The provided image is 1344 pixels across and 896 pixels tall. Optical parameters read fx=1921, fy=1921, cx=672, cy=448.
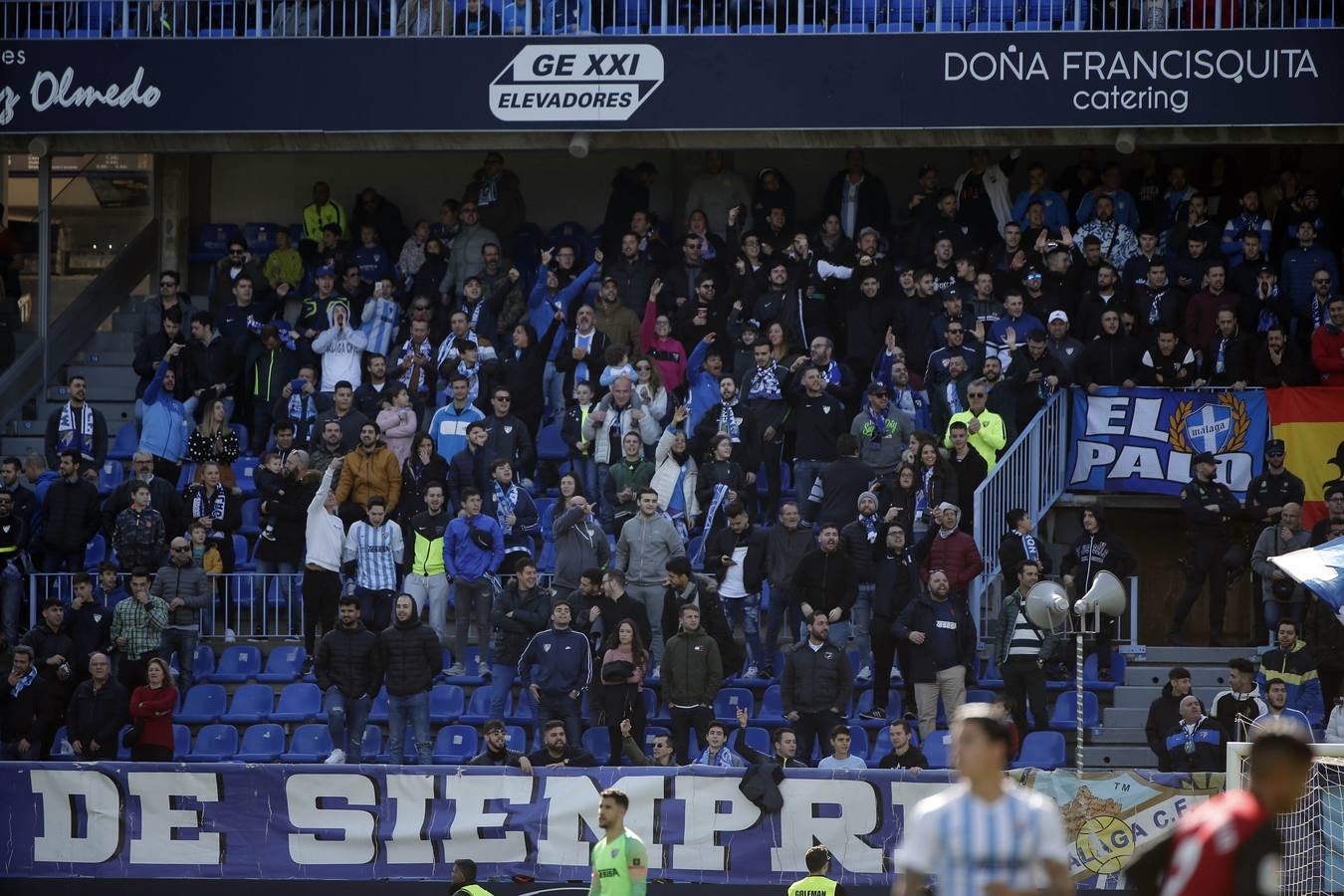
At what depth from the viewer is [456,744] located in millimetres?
16844

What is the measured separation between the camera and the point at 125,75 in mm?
21281

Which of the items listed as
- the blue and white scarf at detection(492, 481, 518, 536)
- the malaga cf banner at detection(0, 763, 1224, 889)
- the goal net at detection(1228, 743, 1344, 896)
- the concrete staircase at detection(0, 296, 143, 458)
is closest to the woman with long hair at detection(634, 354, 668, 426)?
the blue and white scarf at detection(492, 481, 518, 536)

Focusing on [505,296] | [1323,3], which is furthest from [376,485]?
[1323,3]

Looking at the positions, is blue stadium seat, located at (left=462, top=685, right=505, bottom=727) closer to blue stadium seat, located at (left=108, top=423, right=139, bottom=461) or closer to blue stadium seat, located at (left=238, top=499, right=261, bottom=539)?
blue stadium seat, located at (left=238, top=499, right=261, bottom=539)

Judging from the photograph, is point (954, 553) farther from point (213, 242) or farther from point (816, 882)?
point (213, 242)

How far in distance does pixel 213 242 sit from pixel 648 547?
8.86 meters

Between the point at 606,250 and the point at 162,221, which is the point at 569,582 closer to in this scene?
the point at 606,250

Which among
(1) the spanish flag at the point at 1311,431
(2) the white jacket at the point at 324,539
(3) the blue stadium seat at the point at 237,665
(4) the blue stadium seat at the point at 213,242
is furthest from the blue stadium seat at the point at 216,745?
(1) the spanish flag at the point at 1311,431

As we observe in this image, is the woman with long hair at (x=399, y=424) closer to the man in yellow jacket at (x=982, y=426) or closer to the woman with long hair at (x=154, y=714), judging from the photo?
the woman with long hair at (x=154, y=714)

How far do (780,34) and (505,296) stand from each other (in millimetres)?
4065

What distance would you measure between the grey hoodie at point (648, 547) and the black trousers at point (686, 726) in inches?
60.3

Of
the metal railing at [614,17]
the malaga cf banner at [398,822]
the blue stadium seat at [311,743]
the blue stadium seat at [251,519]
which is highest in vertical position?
the metal railing at [614,17]

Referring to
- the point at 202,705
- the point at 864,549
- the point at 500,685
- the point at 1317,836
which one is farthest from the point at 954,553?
the point at 202,705

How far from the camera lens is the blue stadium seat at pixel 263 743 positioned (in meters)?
17.1
